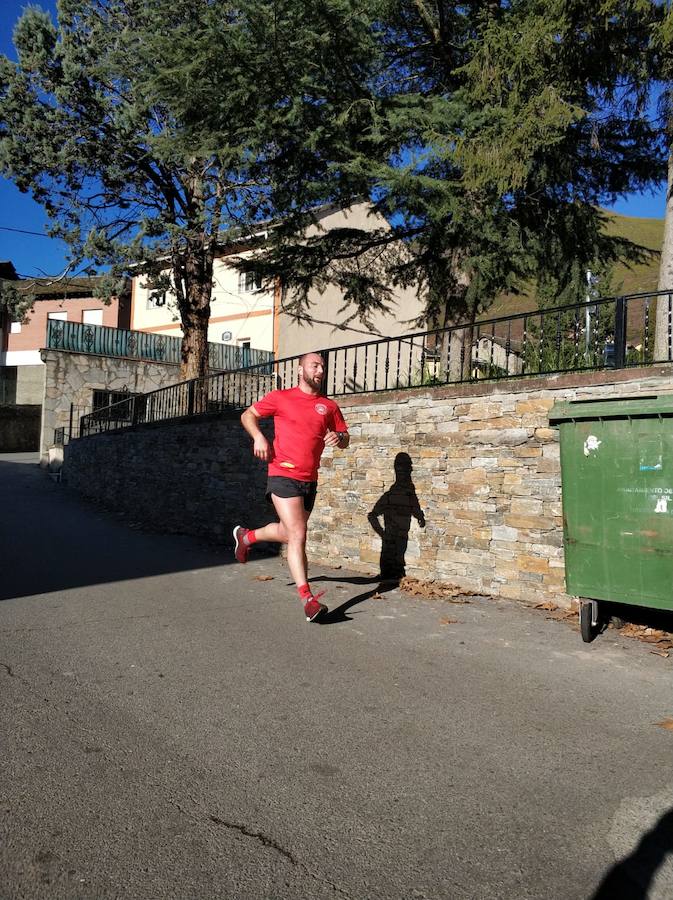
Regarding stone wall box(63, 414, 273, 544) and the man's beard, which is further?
stone wall box(63, 414, 273, 544)

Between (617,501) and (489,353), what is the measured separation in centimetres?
451

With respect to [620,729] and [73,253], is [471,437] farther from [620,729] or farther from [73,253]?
[73,253]

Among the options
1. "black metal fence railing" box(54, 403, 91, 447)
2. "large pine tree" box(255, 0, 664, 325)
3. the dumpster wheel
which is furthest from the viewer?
"black metal fence railing" box(54, 403, 91, 447)

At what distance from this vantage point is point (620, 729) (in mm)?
3393

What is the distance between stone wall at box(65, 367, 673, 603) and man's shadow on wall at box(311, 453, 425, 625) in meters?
0.01

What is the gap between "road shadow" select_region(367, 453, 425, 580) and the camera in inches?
288

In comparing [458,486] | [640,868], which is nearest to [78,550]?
[458,486]

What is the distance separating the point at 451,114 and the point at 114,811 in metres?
9.42

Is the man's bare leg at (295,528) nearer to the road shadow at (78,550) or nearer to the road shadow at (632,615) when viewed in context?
the road shadow at (632,615)

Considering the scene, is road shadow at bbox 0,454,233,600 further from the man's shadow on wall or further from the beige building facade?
the beige building facade

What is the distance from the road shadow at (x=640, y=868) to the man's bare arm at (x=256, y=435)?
3.66 m

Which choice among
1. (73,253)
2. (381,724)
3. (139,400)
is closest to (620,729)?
(381,724)

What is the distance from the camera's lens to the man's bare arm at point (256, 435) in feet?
17.8

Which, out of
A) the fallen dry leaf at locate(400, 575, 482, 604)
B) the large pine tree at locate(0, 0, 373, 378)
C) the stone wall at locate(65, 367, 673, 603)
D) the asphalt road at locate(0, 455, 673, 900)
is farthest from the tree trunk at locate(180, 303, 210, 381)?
the asphalt road at locate(0, 455, 673, 900)
